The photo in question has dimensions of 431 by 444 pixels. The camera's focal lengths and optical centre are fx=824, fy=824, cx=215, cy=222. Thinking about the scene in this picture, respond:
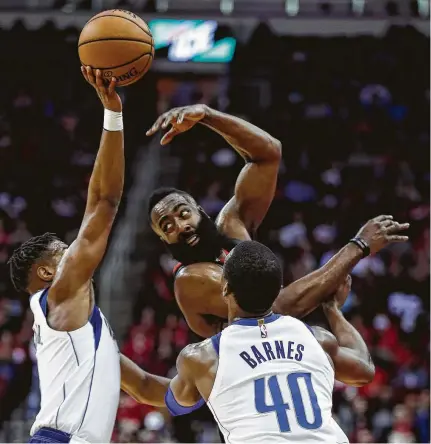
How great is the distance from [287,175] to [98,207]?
380 inches

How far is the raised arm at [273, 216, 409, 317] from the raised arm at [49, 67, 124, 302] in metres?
1.03

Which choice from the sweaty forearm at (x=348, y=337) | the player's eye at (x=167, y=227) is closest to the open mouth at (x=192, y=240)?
the player's eye at (x=167, y=227)

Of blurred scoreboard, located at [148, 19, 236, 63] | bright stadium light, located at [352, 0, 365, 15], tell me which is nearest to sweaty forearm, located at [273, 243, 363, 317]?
blurred scoreboard, located at [148, 19, 236, 63]

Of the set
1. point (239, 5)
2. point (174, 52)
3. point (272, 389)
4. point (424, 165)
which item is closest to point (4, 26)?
point (174, 52)

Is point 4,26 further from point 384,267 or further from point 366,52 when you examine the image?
point 384,267

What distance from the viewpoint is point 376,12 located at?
46.3 feet

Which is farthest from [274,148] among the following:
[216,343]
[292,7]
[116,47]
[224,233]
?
[292,7]

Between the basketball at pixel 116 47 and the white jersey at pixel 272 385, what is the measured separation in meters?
1.39

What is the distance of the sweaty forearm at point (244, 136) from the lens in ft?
14.8

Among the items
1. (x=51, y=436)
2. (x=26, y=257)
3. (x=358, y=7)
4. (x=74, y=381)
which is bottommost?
(x=51, y=436)

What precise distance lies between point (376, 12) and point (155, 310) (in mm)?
6719

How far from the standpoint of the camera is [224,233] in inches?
188

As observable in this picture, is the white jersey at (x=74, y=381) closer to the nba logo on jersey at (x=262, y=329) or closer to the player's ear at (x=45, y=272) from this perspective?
the player's ear at (x=45, y=272)

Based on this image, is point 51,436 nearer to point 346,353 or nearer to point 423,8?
point 346,353
